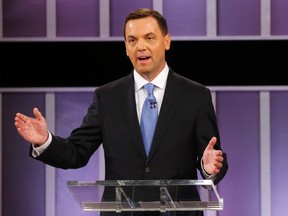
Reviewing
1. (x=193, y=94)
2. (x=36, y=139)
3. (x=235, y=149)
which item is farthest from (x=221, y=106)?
(x=36, y=139)

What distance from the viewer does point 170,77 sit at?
2768mm

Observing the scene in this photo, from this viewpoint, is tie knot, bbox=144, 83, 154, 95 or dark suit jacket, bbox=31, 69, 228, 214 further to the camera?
tie knot, bbox=144, 83, 154, 95

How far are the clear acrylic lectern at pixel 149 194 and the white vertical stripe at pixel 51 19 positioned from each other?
7.14 feet

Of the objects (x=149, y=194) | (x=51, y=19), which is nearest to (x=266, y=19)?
(x=51, y=19)

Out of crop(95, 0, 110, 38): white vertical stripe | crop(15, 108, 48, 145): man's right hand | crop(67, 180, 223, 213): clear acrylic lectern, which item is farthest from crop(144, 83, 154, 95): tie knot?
crop(95, 0, 110, 38): white vertical stripe

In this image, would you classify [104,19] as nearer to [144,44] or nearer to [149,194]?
[144,44]

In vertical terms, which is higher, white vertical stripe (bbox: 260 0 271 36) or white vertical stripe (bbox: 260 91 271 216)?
white vertical stripe (bbox: 260 0 271 36)

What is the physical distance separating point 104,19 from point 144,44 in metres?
1.53

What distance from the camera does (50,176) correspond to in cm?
423

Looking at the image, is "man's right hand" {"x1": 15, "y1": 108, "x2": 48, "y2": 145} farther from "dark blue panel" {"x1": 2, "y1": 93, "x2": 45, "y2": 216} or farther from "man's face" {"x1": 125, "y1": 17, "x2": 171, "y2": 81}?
"dark blue panel" {"x1": 2, "y1": 93, "x2": 45, "y2": 216}

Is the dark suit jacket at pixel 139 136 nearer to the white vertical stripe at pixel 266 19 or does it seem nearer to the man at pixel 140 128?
the man at pixel 140 128

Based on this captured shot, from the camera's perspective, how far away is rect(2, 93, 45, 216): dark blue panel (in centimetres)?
423

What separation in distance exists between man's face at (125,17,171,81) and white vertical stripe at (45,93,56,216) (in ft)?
5.13

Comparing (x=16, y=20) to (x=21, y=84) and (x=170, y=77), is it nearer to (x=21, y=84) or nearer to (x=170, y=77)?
(x=21, y=84)
